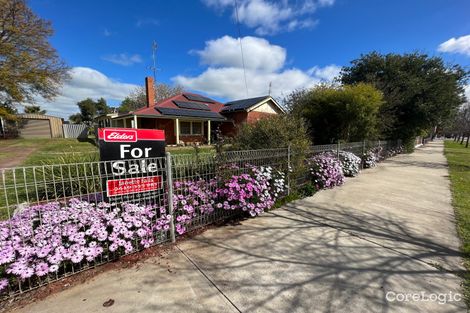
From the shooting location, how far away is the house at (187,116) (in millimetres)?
17359

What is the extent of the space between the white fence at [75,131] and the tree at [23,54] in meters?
9.67

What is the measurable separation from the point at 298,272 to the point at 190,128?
1830 cm

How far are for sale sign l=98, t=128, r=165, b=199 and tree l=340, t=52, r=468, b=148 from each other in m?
13.4

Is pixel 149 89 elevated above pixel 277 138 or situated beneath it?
elevated above

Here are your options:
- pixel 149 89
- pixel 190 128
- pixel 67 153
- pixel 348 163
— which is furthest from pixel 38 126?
pixel 348 163

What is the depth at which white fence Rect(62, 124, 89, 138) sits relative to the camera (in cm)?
2786

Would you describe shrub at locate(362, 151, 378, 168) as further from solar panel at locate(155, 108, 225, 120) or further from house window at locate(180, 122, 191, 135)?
house window at locate(180, 122, 191, 135)

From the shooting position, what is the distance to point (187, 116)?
17.7m

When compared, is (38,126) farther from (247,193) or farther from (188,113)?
(247,193)

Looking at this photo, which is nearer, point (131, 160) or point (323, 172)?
point (131, 160)

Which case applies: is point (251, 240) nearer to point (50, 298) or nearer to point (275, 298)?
point (275, 298)

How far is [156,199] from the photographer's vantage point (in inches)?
122

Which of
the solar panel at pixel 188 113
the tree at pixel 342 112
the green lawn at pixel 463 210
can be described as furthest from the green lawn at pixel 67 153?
the tree at pixel 342 112

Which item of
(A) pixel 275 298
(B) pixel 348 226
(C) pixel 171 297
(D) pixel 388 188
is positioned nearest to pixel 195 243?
(C) pixel 171 297
